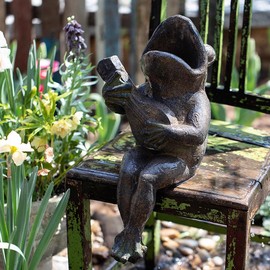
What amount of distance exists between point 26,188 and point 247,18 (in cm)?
100

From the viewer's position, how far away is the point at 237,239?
6.13 ft

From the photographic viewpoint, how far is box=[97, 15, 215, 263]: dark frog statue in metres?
1.84

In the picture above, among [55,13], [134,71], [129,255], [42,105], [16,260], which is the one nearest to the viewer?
[129,255]

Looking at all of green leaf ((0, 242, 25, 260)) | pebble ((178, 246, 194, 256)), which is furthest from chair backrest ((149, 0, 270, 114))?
green leaf ((0, 242, 25, 260))

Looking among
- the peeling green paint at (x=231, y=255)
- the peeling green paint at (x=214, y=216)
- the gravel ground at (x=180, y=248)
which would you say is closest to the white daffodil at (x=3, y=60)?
the peeling green paint at (x=214, y=216)

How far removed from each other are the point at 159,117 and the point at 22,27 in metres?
2.03

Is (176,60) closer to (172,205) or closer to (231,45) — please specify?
(172,205)

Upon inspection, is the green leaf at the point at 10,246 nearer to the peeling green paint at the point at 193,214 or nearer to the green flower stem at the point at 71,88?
the peeling green paint at the point at 193,214

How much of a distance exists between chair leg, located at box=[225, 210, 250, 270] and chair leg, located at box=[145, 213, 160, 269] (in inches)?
31.6

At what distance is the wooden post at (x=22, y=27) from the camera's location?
3.69 meters

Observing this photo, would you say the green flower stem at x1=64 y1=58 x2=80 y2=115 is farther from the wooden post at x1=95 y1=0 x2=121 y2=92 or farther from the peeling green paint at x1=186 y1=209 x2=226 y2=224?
the wooden post at x1=95 y1=0 x2=121 y2=92

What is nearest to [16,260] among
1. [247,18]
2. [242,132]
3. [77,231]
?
[77,231]

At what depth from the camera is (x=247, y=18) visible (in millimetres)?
2412

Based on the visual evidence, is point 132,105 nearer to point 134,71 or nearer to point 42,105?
point 42,105
